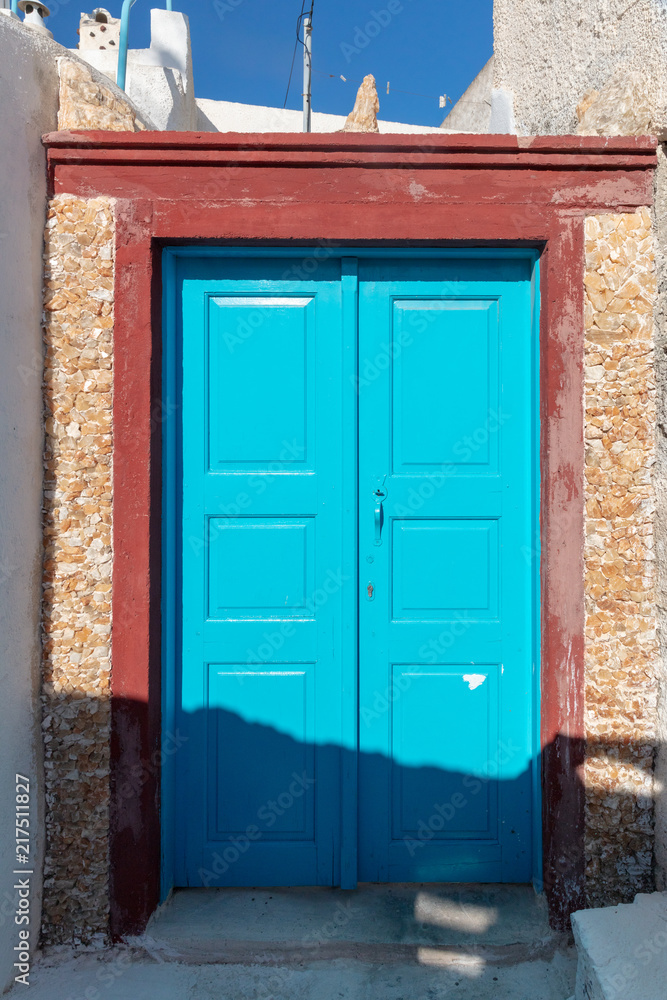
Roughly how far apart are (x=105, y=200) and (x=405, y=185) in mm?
1098

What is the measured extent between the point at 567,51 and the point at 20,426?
270 centimetres

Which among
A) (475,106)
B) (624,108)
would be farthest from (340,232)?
(475,106)

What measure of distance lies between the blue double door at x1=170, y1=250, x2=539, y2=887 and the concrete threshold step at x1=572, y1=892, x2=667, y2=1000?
47 cm

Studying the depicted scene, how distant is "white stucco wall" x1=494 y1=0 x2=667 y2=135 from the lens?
2178 millimetres

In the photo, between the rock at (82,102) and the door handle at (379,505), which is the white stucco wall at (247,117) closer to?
the rock at (82,102)

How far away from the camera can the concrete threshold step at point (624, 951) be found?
1736 mm

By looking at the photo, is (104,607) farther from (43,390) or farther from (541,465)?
(541,465)

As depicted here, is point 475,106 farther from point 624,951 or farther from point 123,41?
point 624,951

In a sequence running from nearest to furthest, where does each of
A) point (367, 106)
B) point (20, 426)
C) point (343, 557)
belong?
point (20, 426) → point (343, 557) → point (367, 106)

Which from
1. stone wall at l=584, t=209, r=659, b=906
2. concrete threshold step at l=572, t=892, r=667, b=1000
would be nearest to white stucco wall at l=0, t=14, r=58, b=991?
concrete threshold step at l=572, t=892, r=667, b=1000

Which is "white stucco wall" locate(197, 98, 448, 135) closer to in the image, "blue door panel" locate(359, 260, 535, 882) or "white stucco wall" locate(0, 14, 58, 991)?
"white stucco wall" locate(0, 14, 58, 991)

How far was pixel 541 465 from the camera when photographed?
2.34 meters

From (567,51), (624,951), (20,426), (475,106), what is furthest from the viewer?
(475,106)

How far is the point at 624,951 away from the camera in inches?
72.3
